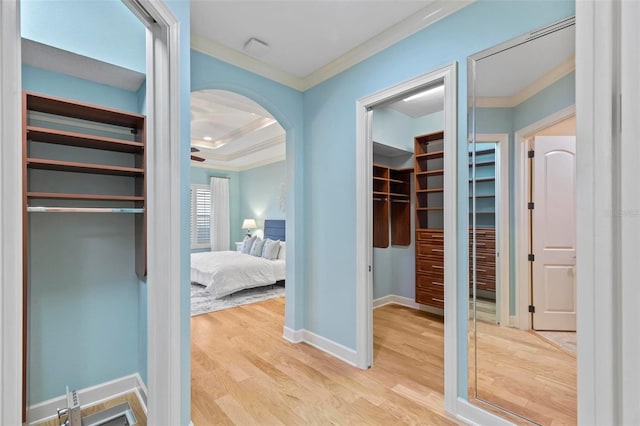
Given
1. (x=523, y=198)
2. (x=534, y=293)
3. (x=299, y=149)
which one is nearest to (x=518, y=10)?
(x=523, y=198)

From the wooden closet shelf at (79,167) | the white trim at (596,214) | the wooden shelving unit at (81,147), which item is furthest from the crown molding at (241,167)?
the white trim at (596,214)

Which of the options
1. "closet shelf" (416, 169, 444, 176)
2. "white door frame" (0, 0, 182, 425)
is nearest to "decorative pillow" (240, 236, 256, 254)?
"closet shelf" (416, 169, 444, 176)

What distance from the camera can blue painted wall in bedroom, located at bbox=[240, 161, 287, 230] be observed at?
6.92 m

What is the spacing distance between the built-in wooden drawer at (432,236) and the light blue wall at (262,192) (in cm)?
360

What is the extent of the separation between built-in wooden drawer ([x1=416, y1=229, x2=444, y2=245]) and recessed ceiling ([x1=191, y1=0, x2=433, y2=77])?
8.01 ft

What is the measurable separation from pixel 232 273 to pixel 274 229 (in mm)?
2409

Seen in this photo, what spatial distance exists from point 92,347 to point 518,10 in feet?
11.5

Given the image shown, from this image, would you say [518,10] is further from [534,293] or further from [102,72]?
[102,72]

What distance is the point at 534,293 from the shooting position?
66.5 inches

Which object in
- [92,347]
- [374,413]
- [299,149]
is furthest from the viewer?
[299,149]

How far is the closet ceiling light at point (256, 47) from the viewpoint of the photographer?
242cm

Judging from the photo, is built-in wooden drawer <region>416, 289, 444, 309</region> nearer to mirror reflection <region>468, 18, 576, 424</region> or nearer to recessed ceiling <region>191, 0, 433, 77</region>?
mirror reflection <region>468, 18, 576, 424</region>

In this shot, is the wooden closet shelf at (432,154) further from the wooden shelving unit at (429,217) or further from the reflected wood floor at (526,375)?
the reflected wood floor at (526,375)
